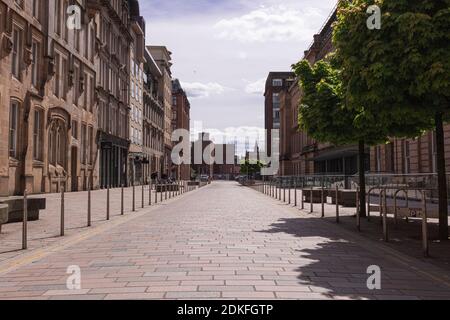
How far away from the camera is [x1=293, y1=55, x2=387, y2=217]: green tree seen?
14172 millimetres

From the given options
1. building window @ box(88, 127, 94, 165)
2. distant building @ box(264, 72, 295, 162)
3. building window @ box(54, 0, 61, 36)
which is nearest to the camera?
building window @ box(54, 0, 61, 36)

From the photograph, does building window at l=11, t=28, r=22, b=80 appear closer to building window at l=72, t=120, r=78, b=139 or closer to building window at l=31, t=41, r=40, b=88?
building window at l=31, t=41, r=40, b=88

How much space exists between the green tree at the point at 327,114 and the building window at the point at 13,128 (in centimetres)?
1558

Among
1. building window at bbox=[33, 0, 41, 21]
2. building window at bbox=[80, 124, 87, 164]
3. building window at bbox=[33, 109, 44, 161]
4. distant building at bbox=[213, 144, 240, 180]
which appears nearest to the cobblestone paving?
building window at bbox=[33, 109, 44, 161]

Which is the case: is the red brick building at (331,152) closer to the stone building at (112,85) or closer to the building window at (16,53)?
the building window at (16,53)

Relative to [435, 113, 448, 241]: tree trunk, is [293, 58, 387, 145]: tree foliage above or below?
above

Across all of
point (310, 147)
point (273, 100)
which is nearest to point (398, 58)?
point (310, 147)

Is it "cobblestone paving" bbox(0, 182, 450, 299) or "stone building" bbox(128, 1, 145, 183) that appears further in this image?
"stone building" bbox(128, 1, 145, 183)

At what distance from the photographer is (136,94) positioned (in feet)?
195

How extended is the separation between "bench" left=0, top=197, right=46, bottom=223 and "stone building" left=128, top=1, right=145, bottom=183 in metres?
40.3

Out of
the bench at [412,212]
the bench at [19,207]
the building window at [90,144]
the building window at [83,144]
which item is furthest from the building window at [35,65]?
the bench at [412,212]

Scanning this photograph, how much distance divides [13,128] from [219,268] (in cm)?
2132

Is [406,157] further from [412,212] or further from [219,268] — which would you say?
[219,268]
